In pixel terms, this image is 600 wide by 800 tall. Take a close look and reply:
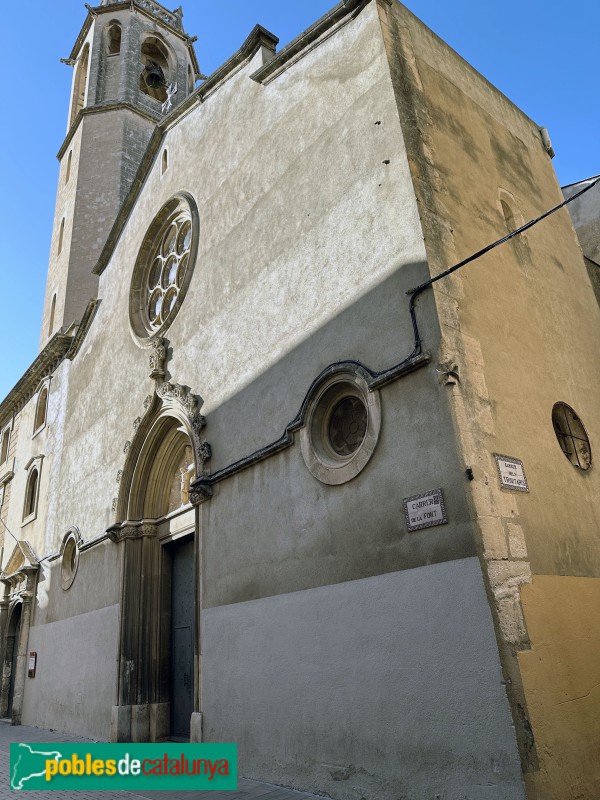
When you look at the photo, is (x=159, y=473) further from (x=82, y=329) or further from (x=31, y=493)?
(x=31, y=493)

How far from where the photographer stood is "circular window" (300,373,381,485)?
5.90 metres

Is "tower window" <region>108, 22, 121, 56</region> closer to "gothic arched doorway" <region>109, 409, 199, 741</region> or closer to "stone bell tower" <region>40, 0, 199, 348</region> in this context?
"stone bell tower" <region>40, 0, 199, 348</region>

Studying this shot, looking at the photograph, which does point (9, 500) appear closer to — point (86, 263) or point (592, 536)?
point (86, 263)

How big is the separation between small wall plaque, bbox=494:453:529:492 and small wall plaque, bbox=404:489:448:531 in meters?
0.58

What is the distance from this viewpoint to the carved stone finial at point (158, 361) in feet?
33.7

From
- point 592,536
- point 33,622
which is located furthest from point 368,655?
point 33,622

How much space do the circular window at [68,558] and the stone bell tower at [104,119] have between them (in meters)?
6.57

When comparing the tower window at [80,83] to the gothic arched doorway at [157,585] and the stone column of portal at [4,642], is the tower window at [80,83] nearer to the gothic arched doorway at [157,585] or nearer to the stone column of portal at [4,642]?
the stone column of portal at [4,642]

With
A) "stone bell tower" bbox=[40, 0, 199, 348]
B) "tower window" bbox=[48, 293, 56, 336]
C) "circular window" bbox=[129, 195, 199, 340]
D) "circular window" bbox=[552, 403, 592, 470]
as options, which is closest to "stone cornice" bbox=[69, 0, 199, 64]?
"stone bell tower" bbox=[40, 0, 199, 348]

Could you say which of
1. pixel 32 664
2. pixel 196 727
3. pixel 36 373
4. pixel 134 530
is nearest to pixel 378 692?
pixel 196 727

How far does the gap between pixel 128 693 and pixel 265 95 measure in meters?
9.10

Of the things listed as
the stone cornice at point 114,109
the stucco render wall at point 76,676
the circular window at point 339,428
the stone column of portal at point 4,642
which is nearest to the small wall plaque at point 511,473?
the circular window at point 339,428

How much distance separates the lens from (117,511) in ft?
35.1

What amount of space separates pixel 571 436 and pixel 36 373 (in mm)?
14510
